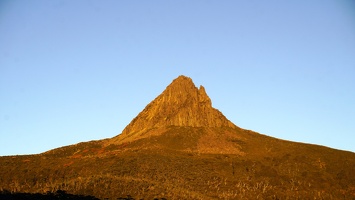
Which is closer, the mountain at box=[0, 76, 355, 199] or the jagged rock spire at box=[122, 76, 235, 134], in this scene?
the mountain at box=[0, 76, 355, 199]

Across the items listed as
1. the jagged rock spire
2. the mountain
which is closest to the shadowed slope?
the jagged rock spire

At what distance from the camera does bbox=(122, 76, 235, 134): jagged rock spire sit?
10112cm

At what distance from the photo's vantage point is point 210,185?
2362 inches

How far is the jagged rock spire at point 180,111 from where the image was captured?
101 meters

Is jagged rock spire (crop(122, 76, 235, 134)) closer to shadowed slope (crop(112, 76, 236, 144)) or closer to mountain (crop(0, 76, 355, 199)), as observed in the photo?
shadowed slope (crop(112, 76, 236, 144))

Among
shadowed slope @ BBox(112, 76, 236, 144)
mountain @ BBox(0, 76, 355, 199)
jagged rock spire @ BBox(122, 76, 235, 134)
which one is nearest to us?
mountain @ BBox(0, 76, 355, 199)

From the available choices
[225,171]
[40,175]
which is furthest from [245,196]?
[40,175]

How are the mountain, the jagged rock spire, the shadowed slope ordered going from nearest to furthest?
the mountain
the shadowed slope
the jagged rock spire

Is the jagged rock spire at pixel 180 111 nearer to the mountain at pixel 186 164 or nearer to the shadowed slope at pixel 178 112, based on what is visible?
the shadowed slope at pixel 178 112

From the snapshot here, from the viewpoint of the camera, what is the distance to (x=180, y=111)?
10312 cm

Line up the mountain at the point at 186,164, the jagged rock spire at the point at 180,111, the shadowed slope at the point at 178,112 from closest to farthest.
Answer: the mountain at the point at 186,164 < the shadowed slope at the point at 178,112 < the jagged rock spire at the point at 180,111

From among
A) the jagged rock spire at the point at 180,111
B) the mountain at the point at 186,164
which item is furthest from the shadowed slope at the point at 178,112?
the mountain at the point at 186,164

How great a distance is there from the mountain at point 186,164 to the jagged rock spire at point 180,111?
293mm

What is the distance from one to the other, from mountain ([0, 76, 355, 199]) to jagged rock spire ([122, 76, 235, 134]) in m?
0.29
